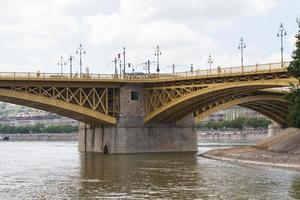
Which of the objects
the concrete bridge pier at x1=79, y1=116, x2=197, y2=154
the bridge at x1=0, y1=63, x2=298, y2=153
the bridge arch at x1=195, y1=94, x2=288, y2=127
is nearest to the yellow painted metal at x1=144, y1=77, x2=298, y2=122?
the bridge at x1=0, y1=63, x2=298, y2=153

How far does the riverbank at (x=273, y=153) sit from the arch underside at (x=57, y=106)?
61.3 feet

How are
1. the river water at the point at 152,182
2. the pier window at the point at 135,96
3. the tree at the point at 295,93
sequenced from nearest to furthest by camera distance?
1. the river water at the point at 152,182
2. the tree at the point at 295,93
3. the pier window at the point at 135,96

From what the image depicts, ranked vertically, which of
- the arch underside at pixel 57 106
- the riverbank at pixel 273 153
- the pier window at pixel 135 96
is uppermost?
the pier window at pixel 135 96

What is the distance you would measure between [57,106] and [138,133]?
13754 mm

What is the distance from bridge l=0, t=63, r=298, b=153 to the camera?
87.8m

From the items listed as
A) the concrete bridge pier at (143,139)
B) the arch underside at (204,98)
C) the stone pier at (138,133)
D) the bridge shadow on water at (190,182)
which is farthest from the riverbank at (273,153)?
the stone pier at (138,133)

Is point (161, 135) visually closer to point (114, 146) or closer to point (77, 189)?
point (114, 146)

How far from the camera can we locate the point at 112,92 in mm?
97625

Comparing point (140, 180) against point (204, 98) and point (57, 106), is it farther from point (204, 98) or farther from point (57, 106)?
point (57, 106)

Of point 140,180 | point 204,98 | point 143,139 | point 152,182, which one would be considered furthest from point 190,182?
point 143,139

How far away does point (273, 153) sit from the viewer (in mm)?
69125

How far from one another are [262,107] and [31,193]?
9200cm

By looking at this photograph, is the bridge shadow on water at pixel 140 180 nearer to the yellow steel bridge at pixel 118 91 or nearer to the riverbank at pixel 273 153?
the riverbank at pixel 273 153

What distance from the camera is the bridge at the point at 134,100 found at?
3455 inches
